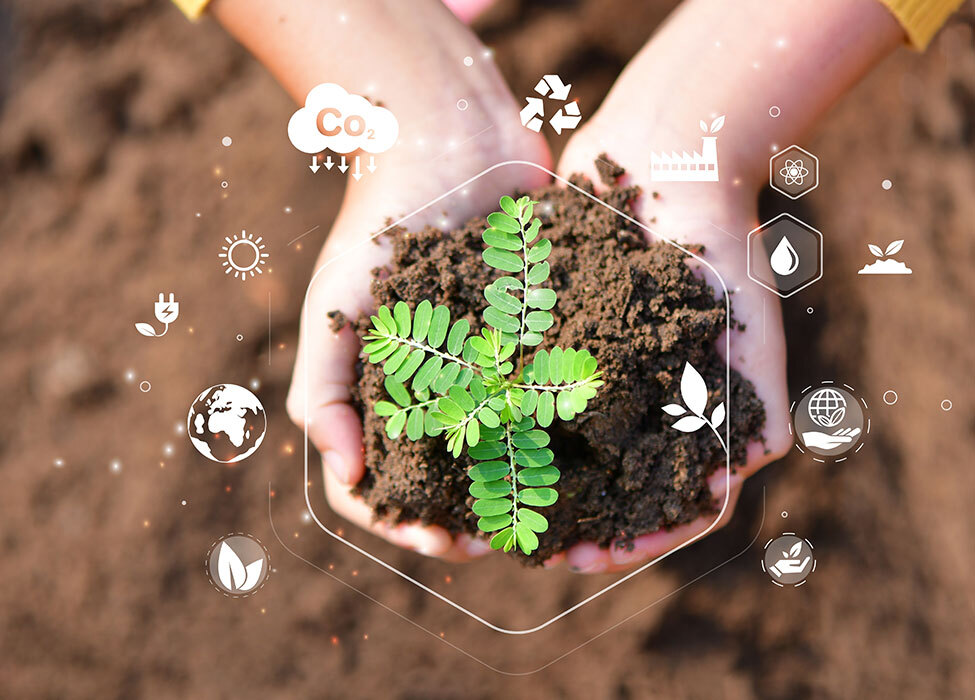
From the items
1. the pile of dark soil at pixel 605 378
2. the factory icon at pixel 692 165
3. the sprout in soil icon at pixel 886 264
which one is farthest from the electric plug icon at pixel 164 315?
the sprout in soil icon at pixel 886 264

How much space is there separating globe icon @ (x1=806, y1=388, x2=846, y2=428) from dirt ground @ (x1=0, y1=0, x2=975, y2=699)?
0.04 m

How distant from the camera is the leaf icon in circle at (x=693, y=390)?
3.85 ft

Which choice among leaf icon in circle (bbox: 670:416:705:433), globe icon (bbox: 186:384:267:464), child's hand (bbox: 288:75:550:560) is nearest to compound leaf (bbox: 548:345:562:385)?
leaf icon in circle (bbox: 670:416:705:433)

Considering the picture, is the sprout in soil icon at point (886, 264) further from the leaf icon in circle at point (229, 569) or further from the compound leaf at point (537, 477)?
the leaf icon in circle at point (229, 569)

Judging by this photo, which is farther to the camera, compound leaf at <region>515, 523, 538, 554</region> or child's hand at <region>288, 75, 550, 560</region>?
child's hand at <region>288, 75, 550, 560</region>

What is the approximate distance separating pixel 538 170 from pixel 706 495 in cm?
66

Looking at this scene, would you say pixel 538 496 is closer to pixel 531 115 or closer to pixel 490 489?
pixel 490 489

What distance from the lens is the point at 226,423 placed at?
1321 millimetres

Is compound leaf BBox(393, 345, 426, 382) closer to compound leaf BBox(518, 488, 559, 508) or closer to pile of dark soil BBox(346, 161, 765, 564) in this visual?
pile of dark soil BBox(346, 161, 765, 564)

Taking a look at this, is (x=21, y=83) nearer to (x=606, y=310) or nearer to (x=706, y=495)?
(x=606, y=310)

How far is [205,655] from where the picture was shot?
1473 mm

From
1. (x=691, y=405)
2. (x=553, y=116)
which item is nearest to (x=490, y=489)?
(x=691, y=405)

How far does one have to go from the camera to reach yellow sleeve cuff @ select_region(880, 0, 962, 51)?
1308 millimetres

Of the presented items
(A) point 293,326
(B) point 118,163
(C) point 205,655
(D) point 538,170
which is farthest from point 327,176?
(C) point 205,655
